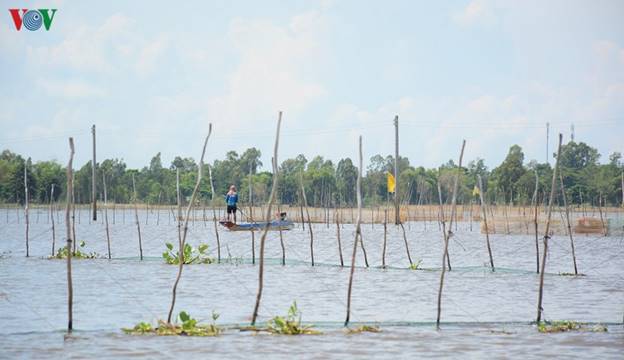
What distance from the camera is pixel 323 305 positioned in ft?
40.7

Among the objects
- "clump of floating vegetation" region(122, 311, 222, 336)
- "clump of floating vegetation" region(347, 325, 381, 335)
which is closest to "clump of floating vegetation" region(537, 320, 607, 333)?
"clump of floating vegetation" region(347, 325, 381, 335)

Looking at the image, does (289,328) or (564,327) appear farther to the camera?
(564,327)

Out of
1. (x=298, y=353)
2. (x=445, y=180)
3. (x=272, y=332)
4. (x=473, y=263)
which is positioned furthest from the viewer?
(x=445, y=180)

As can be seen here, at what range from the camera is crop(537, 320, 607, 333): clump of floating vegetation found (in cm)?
980

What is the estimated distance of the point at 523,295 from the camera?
13656 millimetres

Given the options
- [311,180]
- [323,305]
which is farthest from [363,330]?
[311,180]

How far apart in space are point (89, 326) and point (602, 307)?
6.72 meters

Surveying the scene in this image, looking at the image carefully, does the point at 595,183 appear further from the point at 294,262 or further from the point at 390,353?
the point at 390,353

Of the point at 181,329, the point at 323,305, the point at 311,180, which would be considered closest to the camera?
the point at 181,329

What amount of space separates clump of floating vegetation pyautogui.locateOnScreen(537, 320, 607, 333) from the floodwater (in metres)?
0.12

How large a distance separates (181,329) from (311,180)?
68427 millimetres

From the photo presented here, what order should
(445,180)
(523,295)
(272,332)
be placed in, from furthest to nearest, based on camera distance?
(445,180)
(523,295)
(272,332)

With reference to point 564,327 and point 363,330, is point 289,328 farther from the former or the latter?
point 564,327

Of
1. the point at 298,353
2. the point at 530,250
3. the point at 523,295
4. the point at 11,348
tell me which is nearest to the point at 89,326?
the point at 11,348
